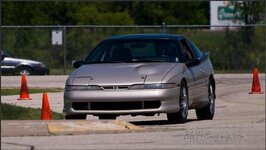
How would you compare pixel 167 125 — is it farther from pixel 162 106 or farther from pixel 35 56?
pixel 35 56

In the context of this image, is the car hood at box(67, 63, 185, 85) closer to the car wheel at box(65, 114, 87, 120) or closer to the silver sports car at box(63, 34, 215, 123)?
the silver sports car at box(63, 34, 215, 123)

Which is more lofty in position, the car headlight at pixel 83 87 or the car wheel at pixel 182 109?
the car headlight at pixel 83 87

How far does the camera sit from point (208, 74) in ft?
52.6

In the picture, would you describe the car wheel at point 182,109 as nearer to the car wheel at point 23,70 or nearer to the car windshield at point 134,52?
the car windshield at point 134,52

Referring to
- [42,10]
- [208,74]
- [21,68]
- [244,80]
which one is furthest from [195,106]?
[42,10]

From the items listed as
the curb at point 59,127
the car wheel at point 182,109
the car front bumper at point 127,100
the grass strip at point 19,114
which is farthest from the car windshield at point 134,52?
A: the curb at point 59,127

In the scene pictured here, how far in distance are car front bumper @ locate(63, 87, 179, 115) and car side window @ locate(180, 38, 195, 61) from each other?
130cm

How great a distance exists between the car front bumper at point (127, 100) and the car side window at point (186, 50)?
130 cm

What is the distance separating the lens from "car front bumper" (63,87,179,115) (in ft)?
45.2

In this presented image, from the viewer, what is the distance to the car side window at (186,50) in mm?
15211

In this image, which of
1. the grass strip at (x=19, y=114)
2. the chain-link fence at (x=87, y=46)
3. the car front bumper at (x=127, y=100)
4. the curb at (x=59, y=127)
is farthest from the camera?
the chain-link fence at (x=87, y=46)

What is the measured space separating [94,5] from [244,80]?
26.9 m

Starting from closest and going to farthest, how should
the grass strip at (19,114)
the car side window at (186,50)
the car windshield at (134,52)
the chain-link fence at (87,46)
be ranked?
the car windshield at (134,52), the car side window at (186,50), the grass strip at (19,114), the chain-link fence at (87,46)

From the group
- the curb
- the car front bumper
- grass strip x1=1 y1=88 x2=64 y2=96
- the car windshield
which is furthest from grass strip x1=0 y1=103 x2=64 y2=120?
grass strip x1=1 y1=88 x2=64 y2=96
